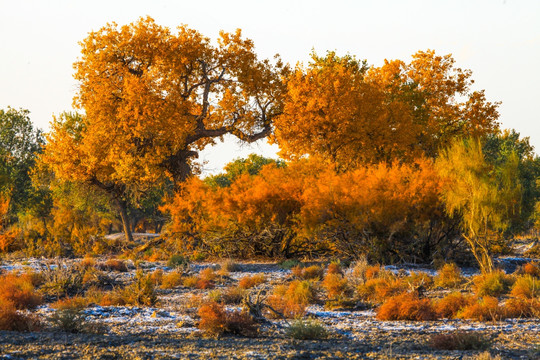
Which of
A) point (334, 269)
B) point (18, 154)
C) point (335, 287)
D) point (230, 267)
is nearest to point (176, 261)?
point (230, 267)

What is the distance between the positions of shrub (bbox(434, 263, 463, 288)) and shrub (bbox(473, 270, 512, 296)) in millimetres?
733

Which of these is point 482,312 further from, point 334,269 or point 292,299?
point 334,269

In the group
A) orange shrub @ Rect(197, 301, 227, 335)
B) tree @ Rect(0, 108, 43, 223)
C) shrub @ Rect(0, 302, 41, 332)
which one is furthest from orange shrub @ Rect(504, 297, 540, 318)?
tree @ Rect(0, 108, 43, 223)

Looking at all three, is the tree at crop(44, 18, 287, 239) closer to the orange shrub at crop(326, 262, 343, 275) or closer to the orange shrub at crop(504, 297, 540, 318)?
the orange shrub at crop(326, 262, 343, 275)

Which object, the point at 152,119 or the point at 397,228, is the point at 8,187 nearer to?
the point at 152,119

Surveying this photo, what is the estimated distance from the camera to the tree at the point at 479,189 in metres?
14.6

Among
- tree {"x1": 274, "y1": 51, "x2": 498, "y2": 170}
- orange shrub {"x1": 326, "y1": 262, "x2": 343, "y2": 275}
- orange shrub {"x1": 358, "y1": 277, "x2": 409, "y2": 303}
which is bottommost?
orange shrub {"x1": 358, "y1": 277, "x2": 409, "y2": 303}

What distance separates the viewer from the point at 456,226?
61.8ft

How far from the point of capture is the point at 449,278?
15.4m

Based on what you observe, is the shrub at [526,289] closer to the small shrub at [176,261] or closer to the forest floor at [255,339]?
the forest floor at [255,339]

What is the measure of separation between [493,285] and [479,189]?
2.29m

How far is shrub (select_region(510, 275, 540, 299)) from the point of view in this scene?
41.6ft

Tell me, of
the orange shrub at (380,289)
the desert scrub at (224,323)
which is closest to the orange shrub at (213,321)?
the desert scrub at (224,323)

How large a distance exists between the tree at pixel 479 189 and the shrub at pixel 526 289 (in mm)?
1594
